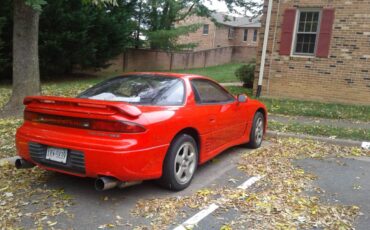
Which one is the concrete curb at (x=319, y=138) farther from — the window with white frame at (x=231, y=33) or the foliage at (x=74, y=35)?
the window with white frame at (x=231, y=33)

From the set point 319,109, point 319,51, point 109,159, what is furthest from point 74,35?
point 109,159

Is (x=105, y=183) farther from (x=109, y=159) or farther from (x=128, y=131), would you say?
(x=128, y=131)

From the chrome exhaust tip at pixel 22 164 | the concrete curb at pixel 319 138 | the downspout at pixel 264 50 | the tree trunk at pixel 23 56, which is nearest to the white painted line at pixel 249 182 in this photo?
the chrome exhaust tip at pixel 22 164

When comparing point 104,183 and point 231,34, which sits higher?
point 231,34

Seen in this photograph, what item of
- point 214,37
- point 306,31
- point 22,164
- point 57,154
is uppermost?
point 214,37

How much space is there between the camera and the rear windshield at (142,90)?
4594 millimetres

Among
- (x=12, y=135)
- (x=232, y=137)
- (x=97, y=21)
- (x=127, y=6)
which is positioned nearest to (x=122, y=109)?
(x=232, y=137)

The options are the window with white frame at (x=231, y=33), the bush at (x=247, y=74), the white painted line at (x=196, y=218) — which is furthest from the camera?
the window with white frame at (x=231, y=33)

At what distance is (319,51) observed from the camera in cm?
1175

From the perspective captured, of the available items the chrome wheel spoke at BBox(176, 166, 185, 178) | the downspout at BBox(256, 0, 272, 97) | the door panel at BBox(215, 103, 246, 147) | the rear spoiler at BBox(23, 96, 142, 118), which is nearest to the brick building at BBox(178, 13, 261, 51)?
the downspout at BBox(256, 0, 272, 97)

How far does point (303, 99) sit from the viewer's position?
12.3 metres

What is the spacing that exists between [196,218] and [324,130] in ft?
16.6

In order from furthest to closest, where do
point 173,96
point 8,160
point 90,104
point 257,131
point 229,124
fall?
point 257,131 → point 229,124 → point 8,160 → point 173,96 → point 90,104

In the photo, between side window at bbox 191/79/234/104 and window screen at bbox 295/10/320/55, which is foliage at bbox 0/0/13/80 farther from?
side window at bbox 191/79/234/104
